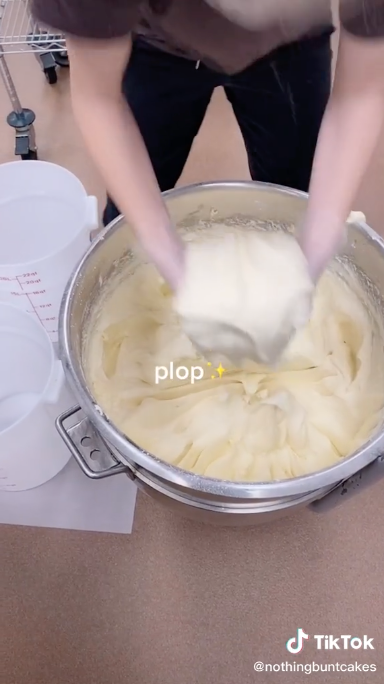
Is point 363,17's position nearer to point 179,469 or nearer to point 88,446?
point 179,469

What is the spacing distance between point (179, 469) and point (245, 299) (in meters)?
0.20

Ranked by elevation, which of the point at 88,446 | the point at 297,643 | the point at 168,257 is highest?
the point at 168,257

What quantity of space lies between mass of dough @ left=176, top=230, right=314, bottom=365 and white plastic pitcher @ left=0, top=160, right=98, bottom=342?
33cm

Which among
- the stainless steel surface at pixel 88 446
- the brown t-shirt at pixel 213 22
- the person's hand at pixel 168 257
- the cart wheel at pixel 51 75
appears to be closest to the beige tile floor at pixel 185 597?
the stainless steel surface at pixel 88 446

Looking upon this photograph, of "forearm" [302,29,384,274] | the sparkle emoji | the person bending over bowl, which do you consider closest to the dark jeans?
the person bending over bowl

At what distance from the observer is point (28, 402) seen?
1.02 metres

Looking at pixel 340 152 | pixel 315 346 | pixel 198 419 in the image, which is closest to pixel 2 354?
pixel 198 419

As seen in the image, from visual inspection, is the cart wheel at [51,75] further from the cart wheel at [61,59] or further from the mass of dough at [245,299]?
the mass of dough at [245,299]

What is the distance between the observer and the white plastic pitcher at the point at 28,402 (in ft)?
2.71

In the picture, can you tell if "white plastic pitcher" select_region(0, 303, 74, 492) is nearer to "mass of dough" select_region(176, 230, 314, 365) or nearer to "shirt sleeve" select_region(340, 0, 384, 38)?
"mass of dough" select_region(176, 230, 314, 365)

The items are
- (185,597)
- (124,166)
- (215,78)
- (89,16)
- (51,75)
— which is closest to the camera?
(89,16)

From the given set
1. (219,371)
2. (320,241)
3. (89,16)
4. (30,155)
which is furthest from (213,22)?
(30,155)

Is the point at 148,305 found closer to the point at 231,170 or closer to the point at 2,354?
the point at 2,354

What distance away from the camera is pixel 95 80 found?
56 centimetres
